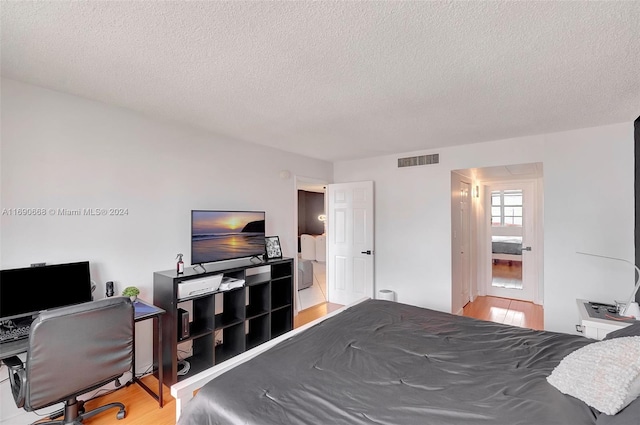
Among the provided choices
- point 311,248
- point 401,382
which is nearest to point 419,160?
point 401,382

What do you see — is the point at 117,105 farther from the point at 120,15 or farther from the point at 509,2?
the point at 509,2

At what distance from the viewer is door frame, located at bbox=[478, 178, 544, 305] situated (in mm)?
4844

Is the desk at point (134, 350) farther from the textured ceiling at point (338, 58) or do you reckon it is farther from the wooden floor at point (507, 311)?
the wooden floor at point (507, 311)

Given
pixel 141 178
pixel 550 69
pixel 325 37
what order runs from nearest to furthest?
pixel 325 37, pixel 550 69, pixel 141 178

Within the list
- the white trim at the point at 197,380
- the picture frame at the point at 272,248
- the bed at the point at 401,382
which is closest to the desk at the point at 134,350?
the white trim at the point at 197,380

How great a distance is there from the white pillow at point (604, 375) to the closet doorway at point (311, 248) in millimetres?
3658

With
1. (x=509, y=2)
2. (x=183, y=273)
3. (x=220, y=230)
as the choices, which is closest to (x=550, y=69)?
(x=509, y=2)

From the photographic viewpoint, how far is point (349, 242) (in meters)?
4.89

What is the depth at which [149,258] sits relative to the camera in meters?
2.81

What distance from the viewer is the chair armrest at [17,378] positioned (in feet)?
5.47

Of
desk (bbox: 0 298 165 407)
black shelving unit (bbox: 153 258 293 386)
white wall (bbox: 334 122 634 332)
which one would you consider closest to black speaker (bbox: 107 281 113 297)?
desk (bbox: 0 298 165 407)

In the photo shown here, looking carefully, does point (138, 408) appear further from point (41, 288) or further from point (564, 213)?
point (564, 213)

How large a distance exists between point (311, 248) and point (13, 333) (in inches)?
256

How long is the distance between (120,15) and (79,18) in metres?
0.22
